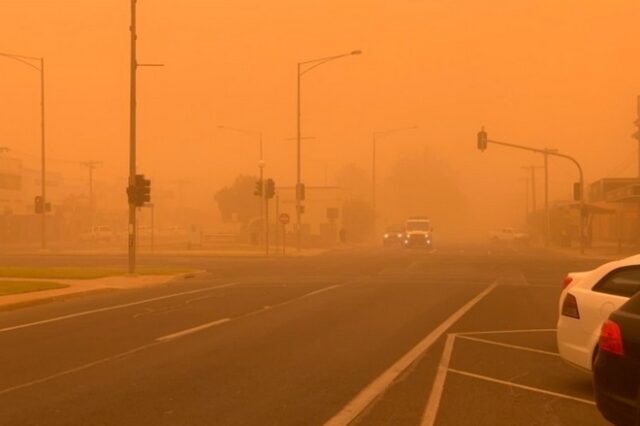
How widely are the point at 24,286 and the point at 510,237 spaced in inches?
2737

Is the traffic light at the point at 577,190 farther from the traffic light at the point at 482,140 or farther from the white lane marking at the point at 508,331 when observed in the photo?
the white lane marking at the point at 508,331

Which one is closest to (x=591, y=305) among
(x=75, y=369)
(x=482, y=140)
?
(x=75, y=369)

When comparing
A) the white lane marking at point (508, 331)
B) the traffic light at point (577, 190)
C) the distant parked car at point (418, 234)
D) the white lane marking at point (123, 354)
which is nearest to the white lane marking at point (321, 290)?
the white lane marking at point (123, 354)

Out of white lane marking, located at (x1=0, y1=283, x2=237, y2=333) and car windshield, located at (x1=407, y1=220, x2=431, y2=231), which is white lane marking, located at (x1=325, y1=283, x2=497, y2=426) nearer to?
white lane marking, located at (x1=0, y1=283, x2=237, y2=333)

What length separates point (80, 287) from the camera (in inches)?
1064

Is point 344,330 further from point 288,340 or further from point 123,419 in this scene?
point 123,419


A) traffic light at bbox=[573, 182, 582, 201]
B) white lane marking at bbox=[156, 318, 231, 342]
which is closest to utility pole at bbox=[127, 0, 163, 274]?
white lane marking at bbox=[156, 318, 231, 342]

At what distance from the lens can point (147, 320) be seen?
18.5 metres

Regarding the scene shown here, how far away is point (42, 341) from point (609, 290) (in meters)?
9.01

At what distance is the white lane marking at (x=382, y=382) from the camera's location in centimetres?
921

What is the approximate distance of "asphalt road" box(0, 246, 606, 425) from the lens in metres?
9.46

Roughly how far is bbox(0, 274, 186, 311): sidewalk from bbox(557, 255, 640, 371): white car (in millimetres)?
14116

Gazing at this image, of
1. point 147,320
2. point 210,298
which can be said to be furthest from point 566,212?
point 147,320

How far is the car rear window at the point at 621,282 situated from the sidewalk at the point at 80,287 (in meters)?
14.5
